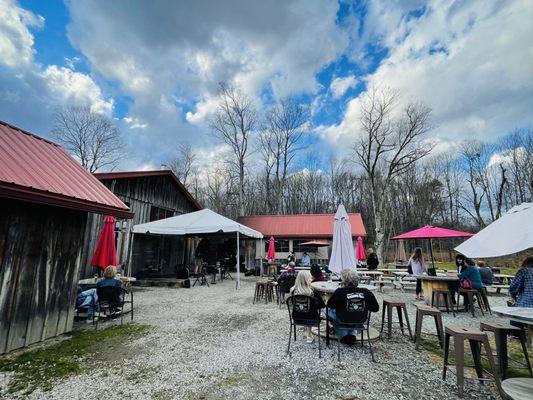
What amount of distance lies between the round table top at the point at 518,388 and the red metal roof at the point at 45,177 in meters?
5.78

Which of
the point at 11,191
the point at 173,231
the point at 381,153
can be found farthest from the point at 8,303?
the point at 381,153

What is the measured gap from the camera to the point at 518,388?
2.14m

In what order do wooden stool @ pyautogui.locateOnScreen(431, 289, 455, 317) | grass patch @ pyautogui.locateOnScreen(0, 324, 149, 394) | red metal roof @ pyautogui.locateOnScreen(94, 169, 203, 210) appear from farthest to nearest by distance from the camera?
red metal roof @ pyautogui.locateOnScreen(94, 169, 203, 210), wooden stool @ pyautogui.locateOnScreen(431, 289, 455, 317), grass patch @ pyautogui.locateOnScreen(0, 324, 149, 394)

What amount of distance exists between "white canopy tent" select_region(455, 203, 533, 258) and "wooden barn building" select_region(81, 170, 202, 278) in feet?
37.3

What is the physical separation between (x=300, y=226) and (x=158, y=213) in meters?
10.8

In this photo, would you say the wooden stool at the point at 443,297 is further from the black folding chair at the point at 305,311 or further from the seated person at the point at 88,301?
the seated person at the point at 88,301

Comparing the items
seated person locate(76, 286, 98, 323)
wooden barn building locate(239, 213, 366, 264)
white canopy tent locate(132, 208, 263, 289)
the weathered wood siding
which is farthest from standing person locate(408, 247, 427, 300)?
wooden barn building locate(239, 213, 366, 264)

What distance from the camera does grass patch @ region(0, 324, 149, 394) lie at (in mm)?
3188

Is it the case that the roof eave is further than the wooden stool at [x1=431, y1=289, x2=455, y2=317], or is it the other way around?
the wooden stool at [x1=431, y1=289, x2=455, y2=317]

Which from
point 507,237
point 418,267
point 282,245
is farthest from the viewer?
point 282,245

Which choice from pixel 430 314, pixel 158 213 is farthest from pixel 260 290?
pixel 158 213

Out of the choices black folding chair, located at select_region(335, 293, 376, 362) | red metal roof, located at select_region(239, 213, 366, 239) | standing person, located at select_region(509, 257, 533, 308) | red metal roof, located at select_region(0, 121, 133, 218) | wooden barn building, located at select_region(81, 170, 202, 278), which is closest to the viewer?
red metal roof, located at select_region(0, 121, 133, 218)

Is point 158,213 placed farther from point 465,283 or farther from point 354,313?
point 465,283

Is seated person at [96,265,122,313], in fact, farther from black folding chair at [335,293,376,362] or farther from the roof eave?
black folding chair at [335,293,376,362]
